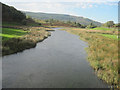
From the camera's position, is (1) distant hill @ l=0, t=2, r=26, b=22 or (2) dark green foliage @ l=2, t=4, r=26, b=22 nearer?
(1) distant hill @ l=0, t=2, r=26, b=22

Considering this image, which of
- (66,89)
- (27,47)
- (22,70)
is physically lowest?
(66,89)

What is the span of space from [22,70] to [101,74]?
9896 mm

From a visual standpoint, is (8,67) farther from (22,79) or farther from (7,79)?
(22,79)

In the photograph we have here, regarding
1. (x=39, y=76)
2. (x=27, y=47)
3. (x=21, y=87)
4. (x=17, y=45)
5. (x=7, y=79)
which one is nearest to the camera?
(x=21, y=87)

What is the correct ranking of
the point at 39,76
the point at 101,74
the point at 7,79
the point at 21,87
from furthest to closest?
1. the point at 101,74
2. the point at 39,76
3. the point at 7,79
4. the point at 21,87

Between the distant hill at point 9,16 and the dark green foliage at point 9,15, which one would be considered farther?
the dark green foliage at point 9,15

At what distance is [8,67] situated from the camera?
12578 millimetres

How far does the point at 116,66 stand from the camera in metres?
12.9

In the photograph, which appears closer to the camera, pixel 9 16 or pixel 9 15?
pixel 9 16

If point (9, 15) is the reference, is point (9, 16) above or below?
below

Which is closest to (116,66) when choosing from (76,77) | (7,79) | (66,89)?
(76,77)

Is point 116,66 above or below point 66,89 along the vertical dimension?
above

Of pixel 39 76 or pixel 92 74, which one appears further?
pixel 92 74

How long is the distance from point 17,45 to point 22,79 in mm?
10622
